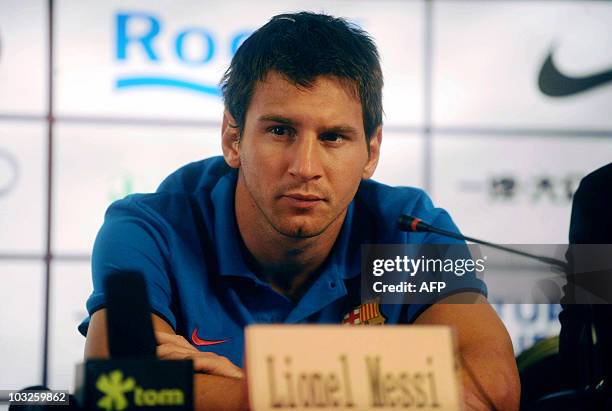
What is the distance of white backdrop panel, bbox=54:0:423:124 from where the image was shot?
2.38 metres

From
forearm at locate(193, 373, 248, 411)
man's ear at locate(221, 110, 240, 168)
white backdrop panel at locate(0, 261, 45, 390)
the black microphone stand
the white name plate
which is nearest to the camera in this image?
the white name plate

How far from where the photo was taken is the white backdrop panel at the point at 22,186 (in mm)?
2334

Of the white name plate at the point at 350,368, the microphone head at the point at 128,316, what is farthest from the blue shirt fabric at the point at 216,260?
the white name plate at the point at 350,368

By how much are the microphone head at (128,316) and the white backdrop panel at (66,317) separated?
4.04ft

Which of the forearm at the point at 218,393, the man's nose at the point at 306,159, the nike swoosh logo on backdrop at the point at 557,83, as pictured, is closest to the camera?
the forearm at the point at 218,393

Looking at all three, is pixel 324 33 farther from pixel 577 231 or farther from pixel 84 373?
pixel 84 373

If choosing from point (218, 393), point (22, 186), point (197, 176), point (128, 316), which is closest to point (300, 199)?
point (197, 176)

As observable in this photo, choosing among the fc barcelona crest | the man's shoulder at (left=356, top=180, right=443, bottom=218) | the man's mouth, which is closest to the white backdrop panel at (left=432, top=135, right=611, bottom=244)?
the man's shoulder at (left=356, top=180, right=443, bottom=218)

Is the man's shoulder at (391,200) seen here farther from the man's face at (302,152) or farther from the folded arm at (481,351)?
the folded arm at (481,351)

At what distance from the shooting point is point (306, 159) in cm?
179

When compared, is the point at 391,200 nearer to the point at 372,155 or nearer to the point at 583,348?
the point at 372,155

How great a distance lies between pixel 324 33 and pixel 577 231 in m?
0.88

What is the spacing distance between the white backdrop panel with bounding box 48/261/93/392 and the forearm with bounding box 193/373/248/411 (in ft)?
3.25

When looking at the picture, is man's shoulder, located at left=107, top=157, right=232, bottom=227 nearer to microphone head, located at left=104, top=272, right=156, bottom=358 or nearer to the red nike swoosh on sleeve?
the red nike swoosh on sleeve
